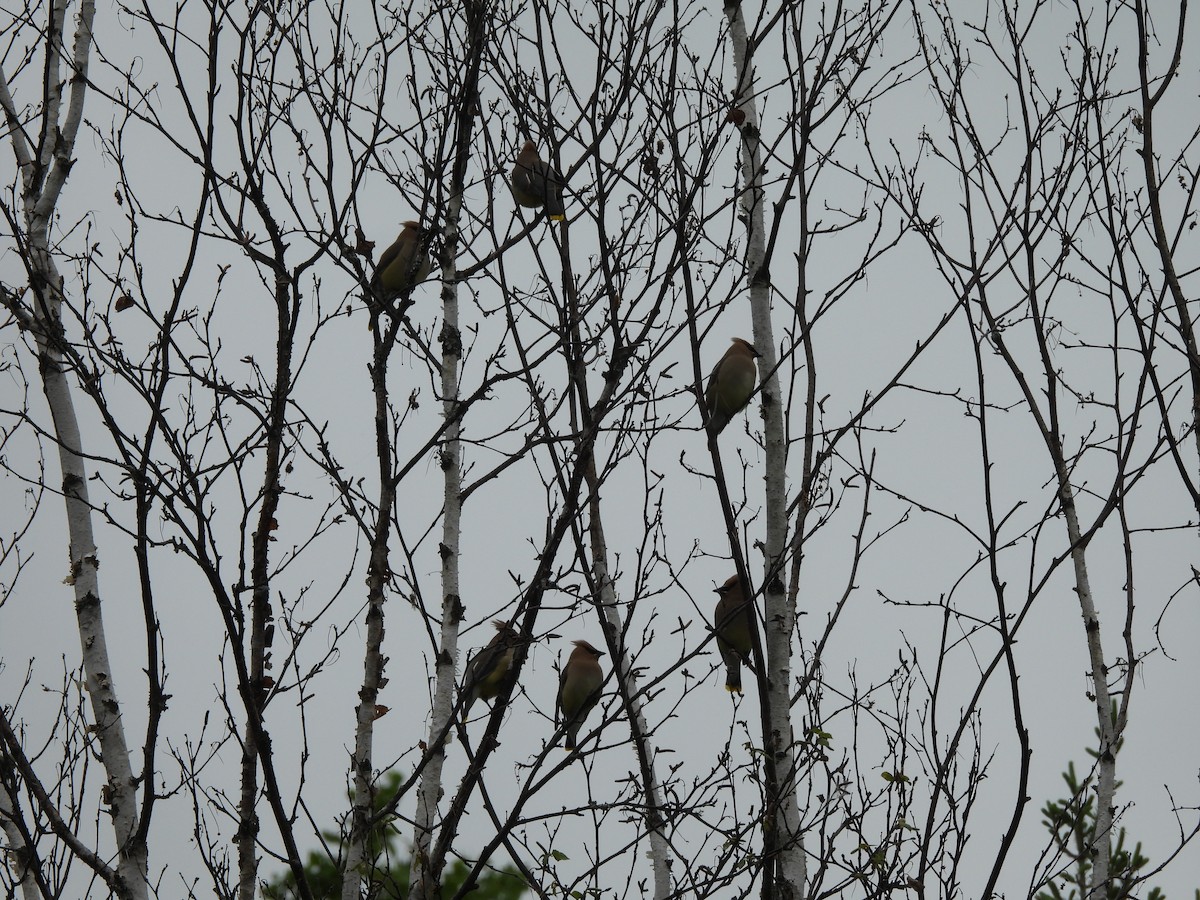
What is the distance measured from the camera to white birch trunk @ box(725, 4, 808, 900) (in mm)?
3969

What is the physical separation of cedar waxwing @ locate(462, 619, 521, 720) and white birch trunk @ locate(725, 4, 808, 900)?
841 mm

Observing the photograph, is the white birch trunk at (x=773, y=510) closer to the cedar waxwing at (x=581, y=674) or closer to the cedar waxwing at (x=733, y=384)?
the cedar waxwing at (x=581, y=674)

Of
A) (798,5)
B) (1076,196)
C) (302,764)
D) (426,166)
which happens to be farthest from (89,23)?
(1076,196)

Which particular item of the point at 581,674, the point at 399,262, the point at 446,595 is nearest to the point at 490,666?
the point at 446,595

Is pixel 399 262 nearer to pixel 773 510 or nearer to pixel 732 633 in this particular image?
pixel 732 633

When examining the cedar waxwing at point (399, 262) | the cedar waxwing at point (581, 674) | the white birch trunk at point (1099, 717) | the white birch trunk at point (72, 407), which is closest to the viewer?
the white birch trunk at point (72, 407)

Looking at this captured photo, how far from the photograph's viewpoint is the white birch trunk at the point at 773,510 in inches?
156

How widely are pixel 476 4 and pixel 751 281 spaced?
1298 millimetres

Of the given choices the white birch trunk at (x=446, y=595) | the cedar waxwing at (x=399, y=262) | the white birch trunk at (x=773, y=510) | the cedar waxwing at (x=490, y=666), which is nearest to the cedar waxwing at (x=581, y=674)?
the cedar waxwing at (x=490, y=666)

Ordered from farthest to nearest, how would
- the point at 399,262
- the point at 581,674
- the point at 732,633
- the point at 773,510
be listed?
the point at 399,262 → the point at 732,633 → the point at 581,674 → the point at 773,510

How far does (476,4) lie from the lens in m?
4.33

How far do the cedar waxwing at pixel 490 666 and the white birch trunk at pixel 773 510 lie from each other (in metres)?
0.84

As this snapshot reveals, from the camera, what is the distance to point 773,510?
434 cm

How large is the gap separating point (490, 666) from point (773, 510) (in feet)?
3.54
